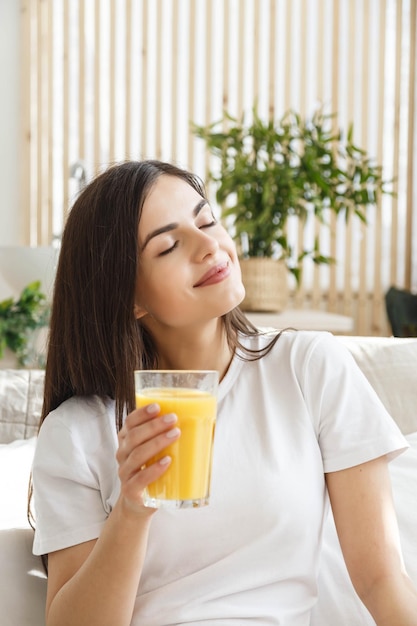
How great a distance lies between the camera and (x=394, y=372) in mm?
1663

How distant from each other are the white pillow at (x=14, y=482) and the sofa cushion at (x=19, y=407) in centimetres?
12

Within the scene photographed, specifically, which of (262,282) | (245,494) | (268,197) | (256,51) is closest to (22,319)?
(262,282)

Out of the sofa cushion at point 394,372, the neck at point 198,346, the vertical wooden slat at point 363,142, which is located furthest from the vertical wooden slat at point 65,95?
the neck at point 198,346

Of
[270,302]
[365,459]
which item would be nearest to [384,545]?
[365,459]

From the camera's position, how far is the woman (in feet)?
3.59

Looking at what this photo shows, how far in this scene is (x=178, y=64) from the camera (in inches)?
214

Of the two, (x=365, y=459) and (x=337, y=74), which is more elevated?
(x=337, y=74)

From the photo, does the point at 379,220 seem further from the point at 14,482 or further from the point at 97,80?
the point at 14,482

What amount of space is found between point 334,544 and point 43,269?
2579 mm

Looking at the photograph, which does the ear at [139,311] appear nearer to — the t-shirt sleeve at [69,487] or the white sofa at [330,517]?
the t-shirt sleeve at [69,487]

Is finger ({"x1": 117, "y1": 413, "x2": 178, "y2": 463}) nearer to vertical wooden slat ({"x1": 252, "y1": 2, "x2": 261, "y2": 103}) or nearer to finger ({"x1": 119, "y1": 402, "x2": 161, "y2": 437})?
finger ({"x1": 119, "y1": 402, "x2": 161, "y2": 437})

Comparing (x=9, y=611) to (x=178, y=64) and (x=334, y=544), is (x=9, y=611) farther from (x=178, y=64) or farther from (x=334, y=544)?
(x=178, y=64)

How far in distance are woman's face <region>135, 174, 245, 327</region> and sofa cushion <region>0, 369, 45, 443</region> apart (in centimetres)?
63

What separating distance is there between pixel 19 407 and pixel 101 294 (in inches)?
24.7
